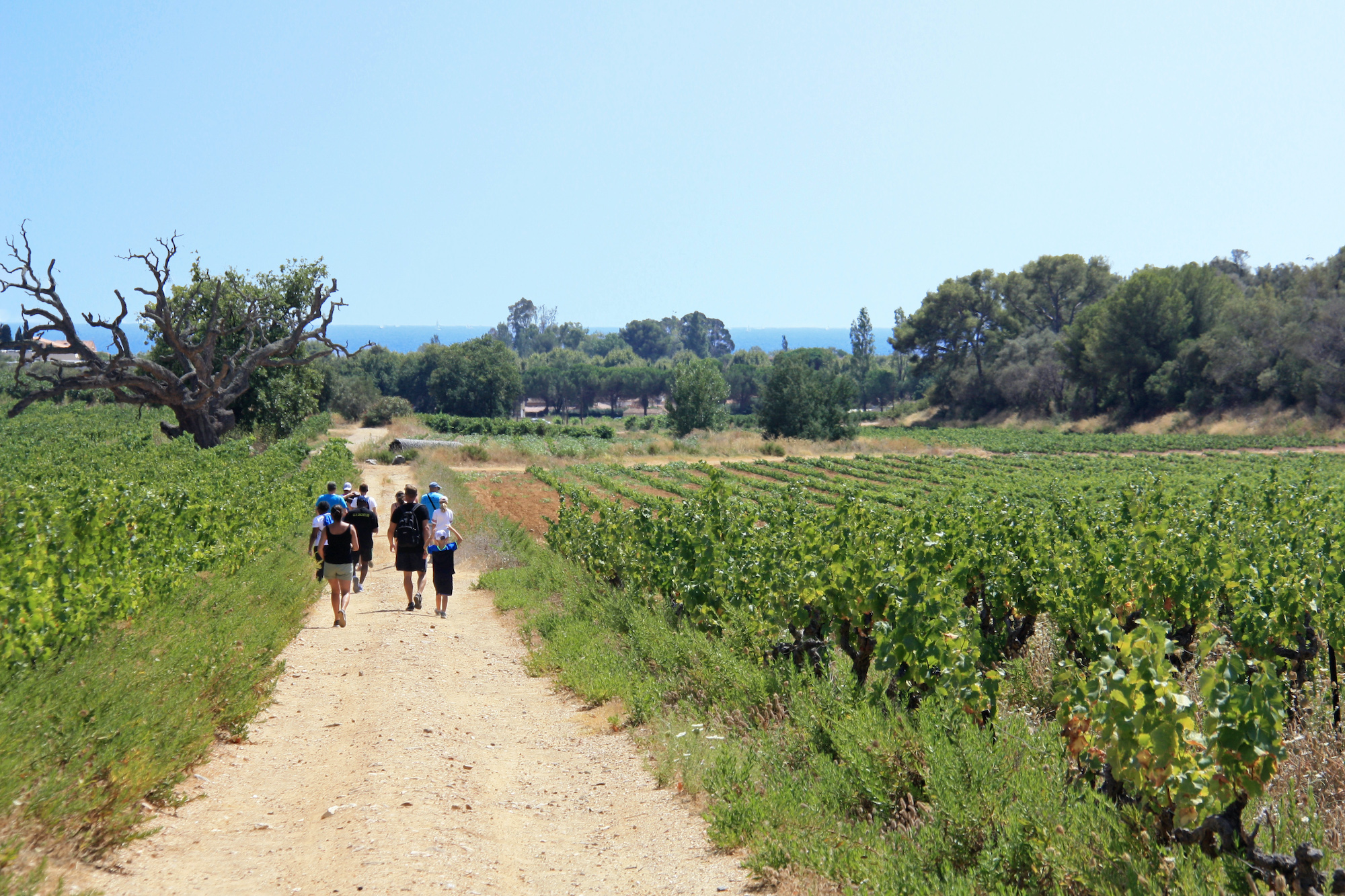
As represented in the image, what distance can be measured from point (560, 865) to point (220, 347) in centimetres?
4051

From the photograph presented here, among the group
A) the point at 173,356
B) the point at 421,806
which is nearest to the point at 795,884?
the point at 421,806

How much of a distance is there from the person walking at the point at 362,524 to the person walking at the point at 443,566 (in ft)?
4.54

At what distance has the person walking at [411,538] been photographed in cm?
1272

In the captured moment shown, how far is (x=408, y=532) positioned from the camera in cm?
1267

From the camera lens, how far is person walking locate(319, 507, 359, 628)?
11.5m

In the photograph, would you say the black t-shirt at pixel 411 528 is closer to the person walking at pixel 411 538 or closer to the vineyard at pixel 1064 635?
the person walking at pixel 411 538

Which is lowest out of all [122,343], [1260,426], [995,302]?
[1260,426]

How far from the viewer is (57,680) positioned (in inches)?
208

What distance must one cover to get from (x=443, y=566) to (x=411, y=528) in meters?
0.72

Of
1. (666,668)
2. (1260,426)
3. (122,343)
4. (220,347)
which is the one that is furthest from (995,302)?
(666,668)

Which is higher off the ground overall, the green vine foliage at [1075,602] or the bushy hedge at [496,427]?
the green vine foliage at [1075,602]

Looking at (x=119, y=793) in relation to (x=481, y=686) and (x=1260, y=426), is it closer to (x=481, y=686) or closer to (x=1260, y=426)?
(x=481, y=686)

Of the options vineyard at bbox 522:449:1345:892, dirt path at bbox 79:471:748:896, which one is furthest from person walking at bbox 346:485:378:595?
dirt path at bbox 79:471:748:896

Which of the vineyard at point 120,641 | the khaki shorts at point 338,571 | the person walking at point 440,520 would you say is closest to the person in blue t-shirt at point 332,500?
the khaki shorts at point 338,571
